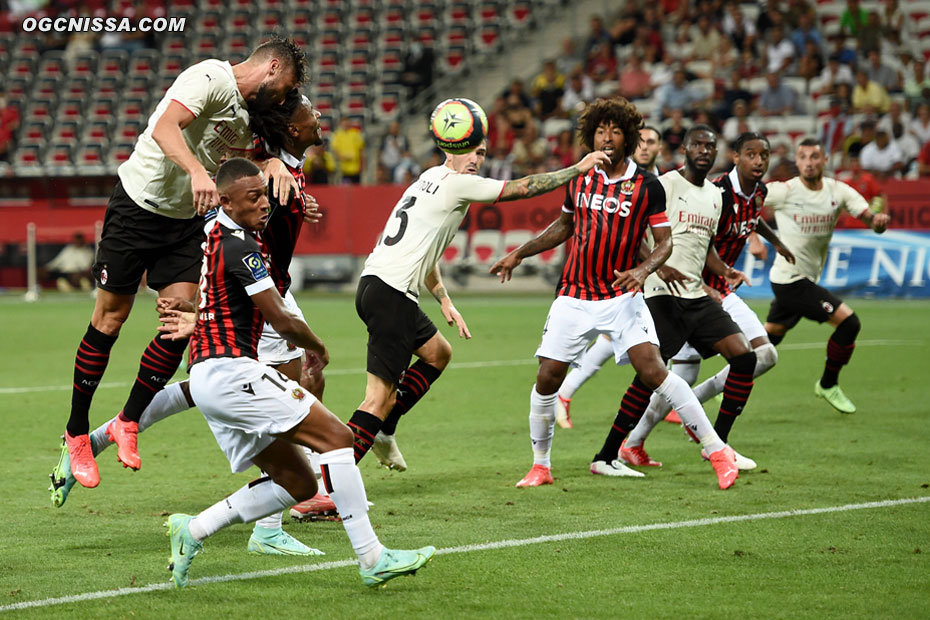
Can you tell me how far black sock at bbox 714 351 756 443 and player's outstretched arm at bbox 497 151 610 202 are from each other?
2769 millimetres

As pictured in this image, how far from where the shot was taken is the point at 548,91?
2636 centimetres

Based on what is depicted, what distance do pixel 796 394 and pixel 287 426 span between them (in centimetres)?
758

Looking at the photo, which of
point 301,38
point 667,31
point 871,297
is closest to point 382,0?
point 301,38

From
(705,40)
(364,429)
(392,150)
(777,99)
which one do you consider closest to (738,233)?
(364,429)

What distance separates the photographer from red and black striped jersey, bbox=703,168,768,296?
29.3 feet

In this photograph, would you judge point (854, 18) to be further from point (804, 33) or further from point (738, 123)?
point (738, 123)

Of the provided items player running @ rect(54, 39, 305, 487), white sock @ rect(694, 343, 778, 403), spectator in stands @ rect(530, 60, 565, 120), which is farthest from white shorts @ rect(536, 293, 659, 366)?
spectator in stands @ rect(530, 60, 565, 120)

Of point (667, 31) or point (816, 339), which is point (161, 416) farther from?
point (667, 31)

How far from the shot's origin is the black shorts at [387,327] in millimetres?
6773

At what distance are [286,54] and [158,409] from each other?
2092 millimetres

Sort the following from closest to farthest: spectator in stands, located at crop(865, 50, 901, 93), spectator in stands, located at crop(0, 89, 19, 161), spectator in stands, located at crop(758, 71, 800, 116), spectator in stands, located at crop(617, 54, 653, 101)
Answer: spectator in stands, located at crop(865, 50, 901, 93) < spectator in stands, located at crop(758, 71, 800, 116) < spectator in stands, located at crop(617, 54, 653, 101) < spectator in stands, located at crop(0, 89, 19, 161)

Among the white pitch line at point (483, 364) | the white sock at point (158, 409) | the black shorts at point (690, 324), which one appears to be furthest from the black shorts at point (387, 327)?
the white pitch line at point (483, 364)

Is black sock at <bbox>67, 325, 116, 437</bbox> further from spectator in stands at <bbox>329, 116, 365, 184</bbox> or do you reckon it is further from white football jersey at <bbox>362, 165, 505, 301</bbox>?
spectator in stands at <bbox>329, 116, 365, 184</bbox>

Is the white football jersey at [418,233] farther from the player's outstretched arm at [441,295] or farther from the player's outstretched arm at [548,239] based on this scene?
the player's outstretched arm at [548,239]
